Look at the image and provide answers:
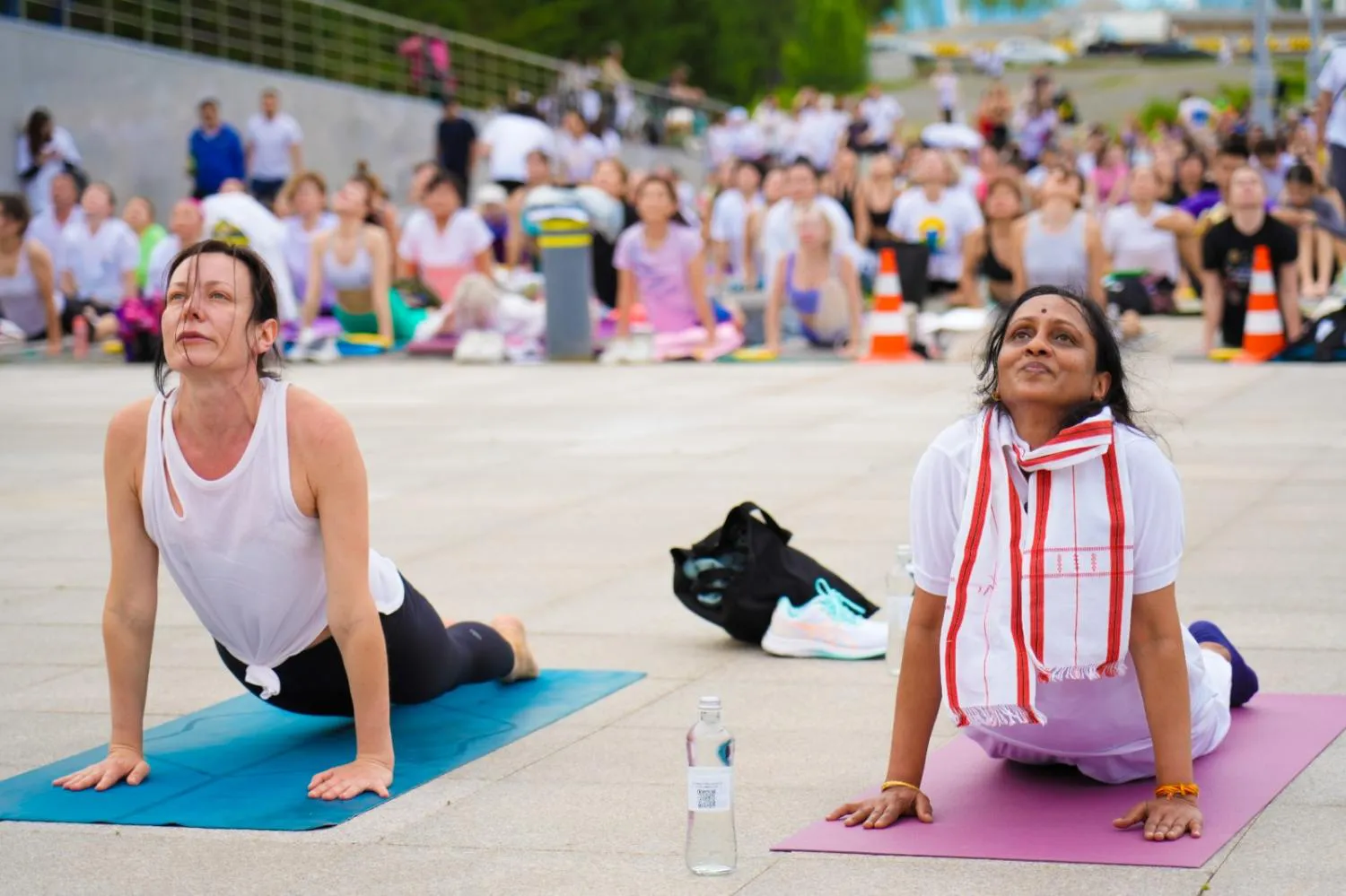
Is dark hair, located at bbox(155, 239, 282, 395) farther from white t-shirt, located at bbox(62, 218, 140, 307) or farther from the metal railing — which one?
the metal railing

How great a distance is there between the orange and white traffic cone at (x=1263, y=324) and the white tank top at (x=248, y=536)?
10.2 meters

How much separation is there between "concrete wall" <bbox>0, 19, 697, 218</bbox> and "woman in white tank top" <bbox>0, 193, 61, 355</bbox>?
13.2ft

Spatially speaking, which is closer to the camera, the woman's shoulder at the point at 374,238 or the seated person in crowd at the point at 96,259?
the woman's shoulder at the point at 374,238

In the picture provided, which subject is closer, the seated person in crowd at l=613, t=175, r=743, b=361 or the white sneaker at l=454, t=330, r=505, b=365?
the seated person in crowd at l=613, t=175, r=743, b=361

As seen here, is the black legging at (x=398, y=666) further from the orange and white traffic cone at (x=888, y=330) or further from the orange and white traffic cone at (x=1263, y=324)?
the orange and white traffic cone at (x=888, y=330)

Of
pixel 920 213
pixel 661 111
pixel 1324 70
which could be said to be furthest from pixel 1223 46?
pixel 1324 70

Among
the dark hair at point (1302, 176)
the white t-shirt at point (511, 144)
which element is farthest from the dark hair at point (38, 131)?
the dark hair at point (1302, 176)

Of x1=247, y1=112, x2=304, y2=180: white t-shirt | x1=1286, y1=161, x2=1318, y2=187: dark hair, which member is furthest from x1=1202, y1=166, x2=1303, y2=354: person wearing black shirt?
x1=247, y1=112, x2=304, y2=180: white t-shirt

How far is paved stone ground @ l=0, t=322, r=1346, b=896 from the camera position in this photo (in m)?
4.18

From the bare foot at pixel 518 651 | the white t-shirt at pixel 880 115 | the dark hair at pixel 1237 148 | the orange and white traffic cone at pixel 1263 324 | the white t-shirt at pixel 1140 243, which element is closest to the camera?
the bare foot at pixel 518 651

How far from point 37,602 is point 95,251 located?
37.5 feet

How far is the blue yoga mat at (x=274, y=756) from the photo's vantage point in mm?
4672

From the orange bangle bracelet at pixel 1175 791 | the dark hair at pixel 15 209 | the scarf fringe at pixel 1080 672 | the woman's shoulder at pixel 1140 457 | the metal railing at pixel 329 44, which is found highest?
the metal railing at pixel 329 44

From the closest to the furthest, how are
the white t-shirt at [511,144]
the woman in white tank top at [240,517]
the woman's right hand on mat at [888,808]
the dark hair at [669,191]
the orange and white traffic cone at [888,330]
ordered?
the woman's right hand on mat at [888,808] < the woman in white tank top at [240,517] < the orange and white traffic cone at [888,330] < the dark hair at [669,191] < the white t-shirt at [511,144]
